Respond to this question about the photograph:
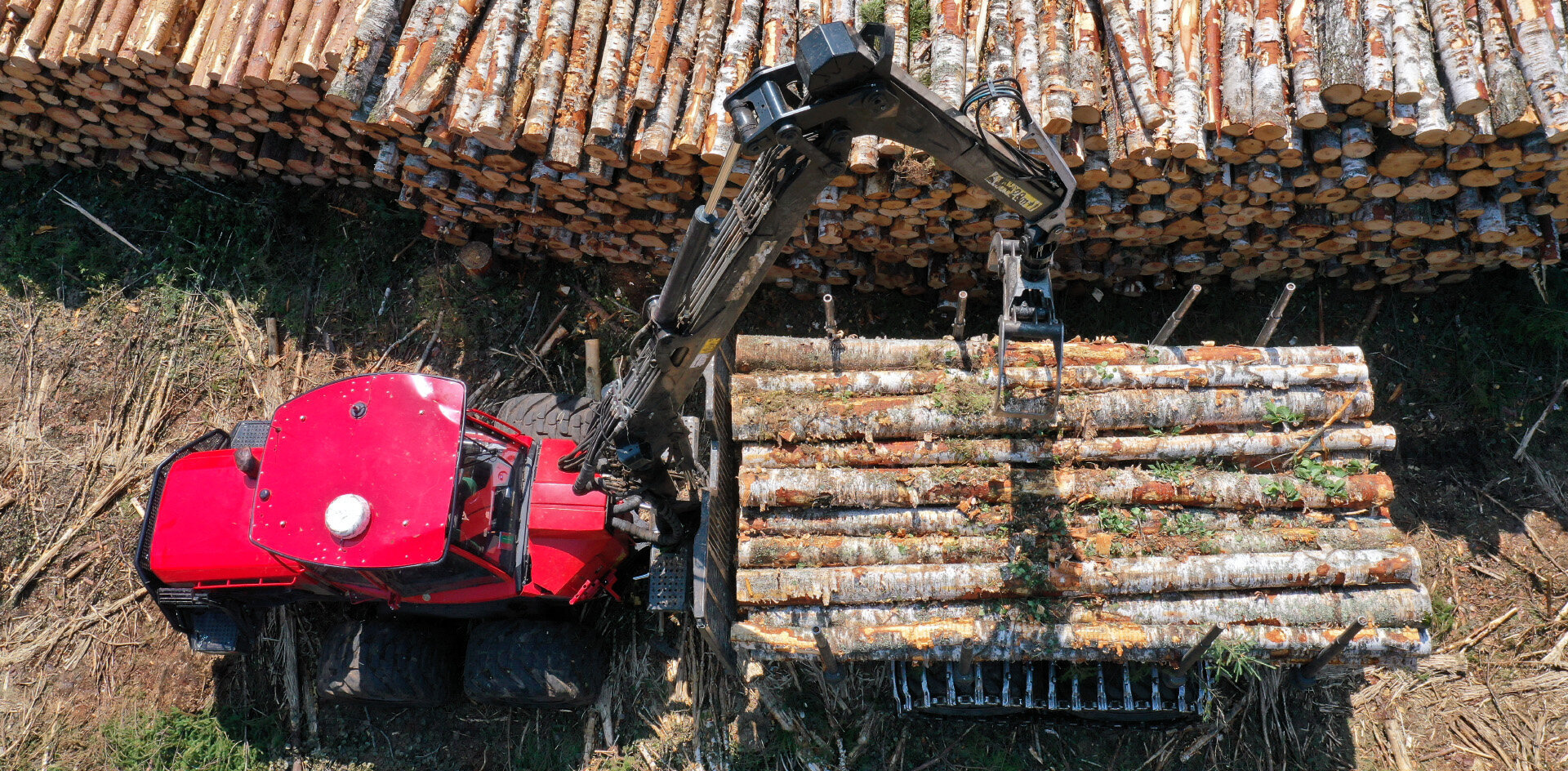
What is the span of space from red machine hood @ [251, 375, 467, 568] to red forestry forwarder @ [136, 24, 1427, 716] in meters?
→ 0.01

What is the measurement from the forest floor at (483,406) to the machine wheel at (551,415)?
1.05m

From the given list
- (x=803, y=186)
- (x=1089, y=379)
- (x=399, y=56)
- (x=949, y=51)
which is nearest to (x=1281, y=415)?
(x=1089, y=379)

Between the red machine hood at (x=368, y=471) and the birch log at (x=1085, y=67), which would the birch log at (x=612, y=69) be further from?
the birch log at (x=1085, y=67)

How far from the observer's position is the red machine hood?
19.9ft

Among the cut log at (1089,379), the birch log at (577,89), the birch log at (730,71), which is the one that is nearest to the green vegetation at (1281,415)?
the cut log at (1089,379)

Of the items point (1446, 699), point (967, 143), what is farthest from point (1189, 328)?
point (967, 143)

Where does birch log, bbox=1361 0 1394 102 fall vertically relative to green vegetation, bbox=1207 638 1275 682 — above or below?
above

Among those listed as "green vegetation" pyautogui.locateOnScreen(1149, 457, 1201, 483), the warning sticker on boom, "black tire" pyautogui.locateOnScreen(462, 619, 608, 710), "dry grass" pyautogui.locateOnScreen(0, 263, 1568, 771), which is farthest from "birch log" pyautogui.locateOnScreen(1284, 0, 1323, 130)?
"black tire" pyautogui.locateOnScreen(462, 619, 608, 710)

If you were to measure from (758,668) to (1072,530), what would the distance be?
289 centimetres

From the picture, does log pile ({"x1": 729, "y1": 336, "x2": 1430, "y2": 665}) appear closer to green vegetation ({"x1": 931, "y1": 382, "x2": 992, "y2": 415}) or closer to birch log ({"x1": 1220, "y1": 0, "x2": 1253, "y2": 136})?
green vegetation ({"x1": 931, "y1": 382, "x2": 992, "y2": 415})

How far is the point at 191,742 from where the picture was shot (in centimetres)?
799

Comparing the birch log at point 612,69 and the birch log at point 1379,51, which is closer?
the birch log at point 1379,51

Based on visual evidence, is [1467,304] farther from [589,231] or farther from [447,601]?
[447,601]

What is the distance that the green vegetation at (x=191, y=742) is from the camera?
7930 millimetres
